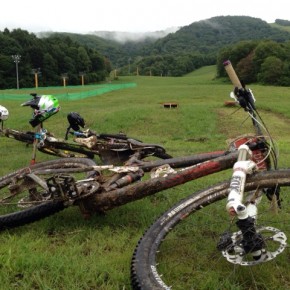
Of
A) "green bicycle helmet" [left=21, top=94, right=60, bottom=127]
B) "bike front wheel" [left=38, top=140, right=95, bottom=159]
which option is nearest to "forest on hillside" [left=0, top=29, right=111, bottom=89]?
"bike front wheel" [left=38, top=140, right=95, bottom=159]

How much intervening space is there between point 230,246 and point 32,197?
261cm

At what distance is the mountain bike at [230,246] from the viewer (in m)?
2.59

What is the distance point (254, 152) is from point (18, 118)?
19.4 meters

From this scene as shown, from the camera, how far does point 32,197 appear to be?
449 cm

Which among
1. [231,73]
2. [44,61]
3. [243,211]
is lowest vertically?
[243,211]

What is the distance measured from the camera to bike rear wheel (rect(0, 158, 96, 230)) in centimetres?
380

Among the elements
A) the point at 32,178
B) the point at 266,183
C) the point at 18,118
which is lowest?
the point at 18,118

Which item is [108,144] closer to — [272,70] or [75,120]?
[75,120]

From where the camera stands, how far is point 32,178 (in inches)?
167

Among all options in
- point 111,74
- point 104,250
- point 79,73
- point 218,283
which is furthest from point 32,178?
point 111,74

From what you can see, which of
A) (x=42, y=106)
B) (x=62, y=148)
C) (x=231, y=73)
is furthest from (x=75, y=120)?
(x=231, y=73)

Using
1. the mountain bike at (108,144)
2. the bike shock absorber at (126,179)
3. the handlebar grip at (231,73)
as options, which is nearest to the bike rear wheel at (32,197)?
the bike shock absorber at (126,179)

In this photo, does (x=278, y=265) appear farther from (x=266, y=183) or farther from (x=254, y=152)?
(x=254, y=152)

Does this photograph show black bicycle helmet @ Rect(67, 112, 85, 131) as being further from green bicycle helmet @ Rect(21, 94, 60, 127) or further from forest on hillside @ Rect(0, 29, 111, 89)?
forest on hillside @ Rect(0, 29, 111, 89)
